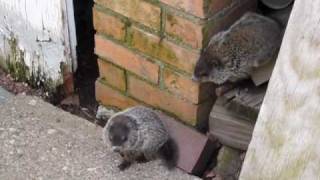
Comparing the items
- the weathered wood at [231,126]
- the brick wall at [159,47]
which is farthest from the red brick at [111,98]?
the weathered wood at [231,126]

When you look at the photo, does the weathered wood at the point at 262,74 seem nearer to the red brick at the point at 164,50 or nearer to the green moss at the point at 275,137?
the red brick at the point at 164,50

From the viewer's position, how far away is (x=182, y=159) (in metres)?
2.99

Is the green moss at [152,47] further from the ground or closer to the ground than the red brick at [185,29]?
closer to the ground

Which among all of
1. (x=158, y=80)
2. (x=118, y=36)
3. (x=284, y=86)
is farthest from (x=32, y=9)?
(x=284, y=86)

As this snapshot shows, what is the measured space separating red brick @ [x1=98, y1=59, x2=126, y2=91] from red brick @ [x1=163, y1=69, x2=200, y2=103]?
0.88 ft

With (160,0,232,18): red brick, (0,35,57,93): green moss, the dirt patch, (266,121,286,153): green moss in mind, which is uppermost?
(266,121,286,153): green moss

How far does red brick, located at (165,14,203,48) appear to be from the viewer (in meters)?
2.72

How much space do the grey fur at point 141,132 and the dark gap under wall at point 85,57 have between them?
524mm

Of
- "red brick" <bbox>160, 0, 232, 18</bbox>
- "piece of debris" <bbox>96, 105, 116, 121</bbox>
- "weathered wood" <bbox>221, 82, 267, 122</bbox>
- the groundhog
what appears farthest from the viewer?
"piece of debris" <bbox>96, 105, 116, 121</bbox>

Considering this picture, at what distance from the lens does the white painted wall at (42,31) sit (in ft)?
10.6

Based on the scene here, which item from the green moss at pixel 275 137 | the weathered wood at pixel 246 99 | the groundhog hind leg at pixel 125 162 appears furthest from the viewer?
the groundhog hind leg at pixel 125 162

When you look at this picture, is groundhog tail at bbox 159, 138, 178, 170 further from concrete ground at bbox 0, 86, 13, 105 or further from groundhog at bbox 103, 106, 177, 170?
concrete ground at bbox 0, 86, 13, 105

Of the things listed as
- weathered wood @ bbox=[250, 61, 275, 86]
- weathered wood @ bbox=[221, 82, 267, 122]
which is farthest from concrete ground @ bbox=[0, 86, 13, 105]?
weathered wood @ bbox=[250, 61, 275, 86]

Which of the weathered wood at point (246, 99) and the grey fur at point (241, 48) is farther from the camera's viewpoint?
the weathered wood at point (246, 99)
